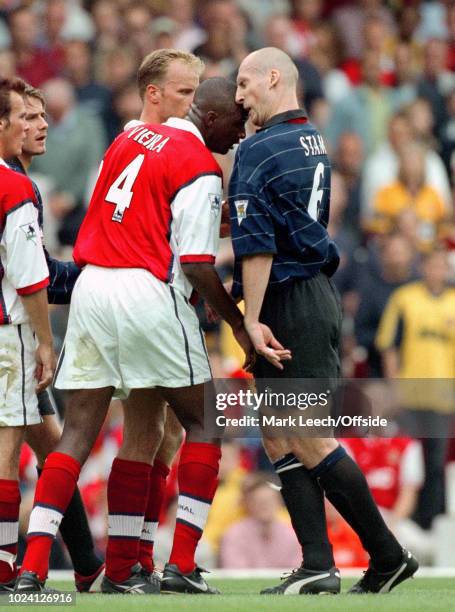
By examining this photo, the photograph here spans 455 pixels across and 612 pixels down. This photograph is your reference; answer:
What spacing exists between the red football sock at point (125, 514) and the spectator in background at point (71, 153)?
21.9 ft

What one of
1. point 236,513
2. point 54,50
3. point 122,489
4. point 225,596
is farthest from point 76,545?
point 54,50

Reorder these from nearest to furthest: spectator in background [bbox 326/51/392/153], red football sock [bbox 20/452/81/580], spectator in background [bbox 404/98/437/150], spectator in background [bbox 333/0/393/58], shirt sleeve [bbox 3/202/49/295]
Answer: red football sock [bbox 20/452/81/580], shirt sleeve [bbox 3/202/49/295], spectator in background [bbox 404/98/437/150], spectator in background [bbox 326/51/392/153], spectator in background [bbox 333/0/393/58]

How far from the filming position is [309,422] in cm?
642

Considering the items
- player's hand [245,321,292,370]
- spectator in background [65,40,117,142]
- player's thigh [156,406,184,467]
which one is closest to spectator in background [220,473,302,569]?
player's thigh [156,406,184,467]

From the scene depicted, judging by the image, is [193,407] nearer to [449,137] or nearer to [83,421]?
[83,421]

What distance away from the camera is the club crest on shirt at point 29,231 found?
6289mm

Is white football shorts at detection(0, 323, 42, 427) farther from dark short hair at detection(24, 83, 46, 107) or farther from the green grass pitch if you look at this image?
dark short hair at detection(24, 83, 46, 107)

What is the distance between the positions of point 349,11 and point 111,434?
Result: 21.4 feet

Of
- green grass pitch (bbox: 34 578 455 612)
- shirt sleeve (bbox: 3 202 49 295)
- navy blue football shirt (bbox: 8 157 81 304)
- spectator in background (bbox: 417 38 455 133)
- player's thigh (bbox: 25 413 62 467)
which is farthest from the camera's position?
spectator in background (bbox: 417 38 455 133)

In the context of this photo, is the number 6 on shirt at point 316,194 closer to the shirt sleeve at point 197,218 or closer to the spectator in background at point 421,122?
the shirt sleeve at point 197,218

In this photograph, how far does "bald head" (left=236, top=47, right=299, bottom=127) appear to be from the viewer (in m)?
6.51

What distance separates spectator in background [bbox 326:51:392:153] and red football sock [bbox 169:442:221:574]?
8376 millimetres

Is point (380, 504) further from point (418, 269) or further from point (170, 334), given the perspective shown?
point (170, 334)

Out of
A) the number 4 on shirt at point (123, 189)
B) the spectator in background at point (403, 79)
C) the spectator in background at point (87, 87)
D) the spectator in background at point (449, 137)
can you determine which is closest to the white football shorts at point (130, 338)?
the number 4 on shirt at point (123, 189)
